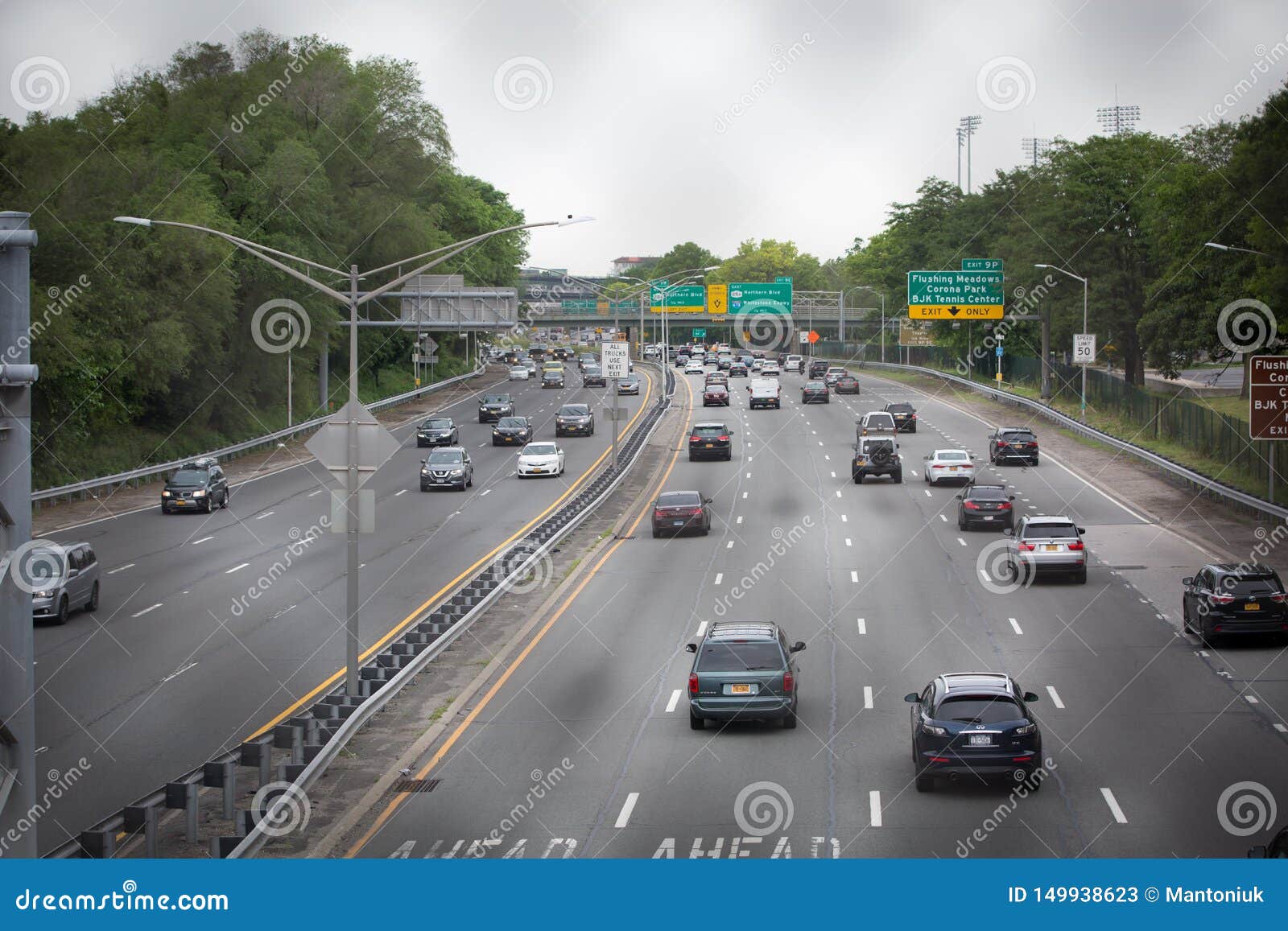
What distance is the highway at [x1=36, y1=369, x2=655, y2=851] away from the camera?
71.7 ft

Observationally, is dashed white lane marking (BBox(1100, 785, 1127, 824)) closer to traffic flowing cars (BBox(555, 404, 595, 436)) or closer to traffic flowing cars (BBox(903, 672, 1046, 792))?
traffic flowing cars (BBox(903, 672, 1046, 792))

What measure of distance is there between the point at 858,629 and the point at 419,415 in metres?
59.2

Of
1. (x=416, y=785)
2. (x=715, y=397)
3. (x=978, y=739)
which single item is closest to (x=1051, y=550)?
(x=978, y=739)

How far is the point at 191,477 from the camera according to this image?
5003 centimetres

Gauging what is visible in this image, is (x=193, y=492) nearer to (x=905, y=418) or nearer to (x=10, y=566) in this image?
(x=905, y=418)

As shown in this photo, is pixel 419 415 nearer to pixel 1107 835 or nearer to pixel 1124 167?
pixel 1124 167

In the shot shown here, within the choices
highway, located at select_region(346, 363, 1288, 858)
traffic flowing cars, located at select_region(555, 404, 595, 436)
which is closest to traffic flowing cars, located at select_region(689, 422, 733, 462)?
traffic flowing cars, located at select_region(555, 404, 595, 436)

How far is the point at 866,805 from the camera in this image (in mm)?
18938

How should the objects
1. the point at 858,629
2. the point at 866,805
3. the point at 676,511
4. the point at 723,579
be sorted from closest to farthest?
the point at 866,805, the point at 858,629, the point at 723,579, the point at 676,511

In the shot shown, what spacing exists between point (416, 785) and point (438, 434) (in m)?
49.3

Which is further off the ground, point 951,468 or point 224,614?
point 951,468

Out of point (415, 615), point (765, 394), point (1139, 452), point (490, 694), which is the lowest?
point (490, 694)

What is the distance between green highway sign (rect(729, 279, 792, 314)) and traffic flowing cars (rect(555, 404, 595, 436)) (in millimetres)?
42802

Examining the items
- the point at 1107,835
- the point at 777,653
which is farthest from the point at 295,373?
the point at 1107,835
